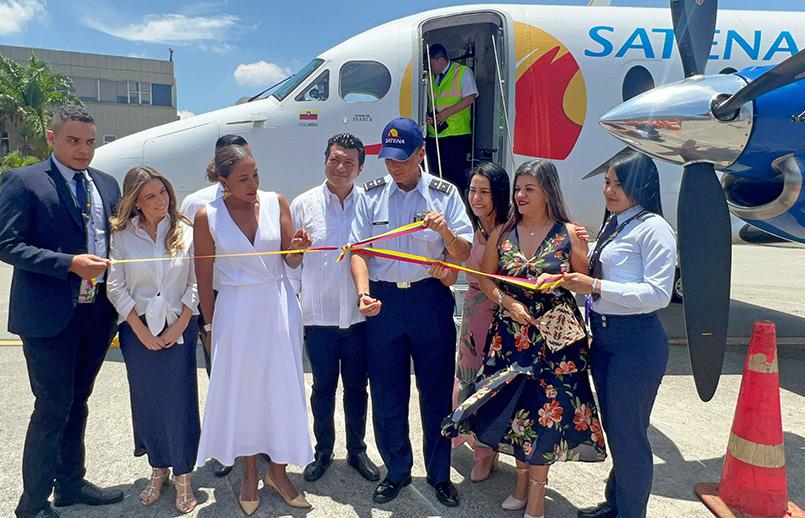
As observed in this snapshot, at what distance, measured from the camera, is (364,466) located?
135 inches

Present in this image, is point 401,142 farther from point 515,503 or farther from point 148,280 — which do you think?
point 515,503

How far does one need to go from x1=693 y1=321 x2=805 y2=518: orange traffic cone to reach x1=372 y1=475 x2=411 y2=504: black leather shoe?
72.2 inches

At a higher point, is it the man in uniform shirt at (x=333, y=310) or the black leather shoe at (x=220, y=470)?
the man in uniform shirt at (x=333, y=310)

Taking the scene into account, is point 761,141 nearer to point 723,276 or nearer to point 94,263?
point 723,276

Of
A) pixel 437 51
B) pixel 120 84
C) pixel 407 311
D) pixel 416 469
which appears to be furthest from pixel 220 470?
pixel 120 84

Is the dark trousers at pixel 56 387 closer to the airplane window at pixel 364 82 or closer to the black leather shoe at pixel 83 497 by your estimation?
the black leather shoe at pixel 83 497

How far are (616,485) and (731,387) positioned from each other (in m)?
3.08

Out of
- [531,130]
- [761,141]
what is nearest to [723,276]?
[761,141]

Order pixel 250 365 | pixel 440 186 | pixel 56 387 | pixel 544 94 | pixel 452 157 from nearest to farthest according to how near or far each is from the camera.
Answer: pixel 56 387, pixel 250 365, pixel 440 186, pixel 544 94, pixel 452 157

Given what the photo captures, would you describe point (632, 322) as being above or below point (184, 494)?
above

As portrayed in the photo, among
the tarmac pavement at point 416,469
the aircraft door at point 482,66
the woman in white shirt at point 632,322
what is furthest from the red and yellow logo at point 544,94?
the woman in white shirt at point 632,322

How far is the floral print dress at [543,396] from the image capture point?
8.98 ft

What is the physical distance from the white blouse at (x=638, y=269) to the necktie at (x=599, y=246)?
0.18 feet

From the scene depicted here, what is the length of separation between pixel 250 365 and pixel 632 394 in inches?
81.9
